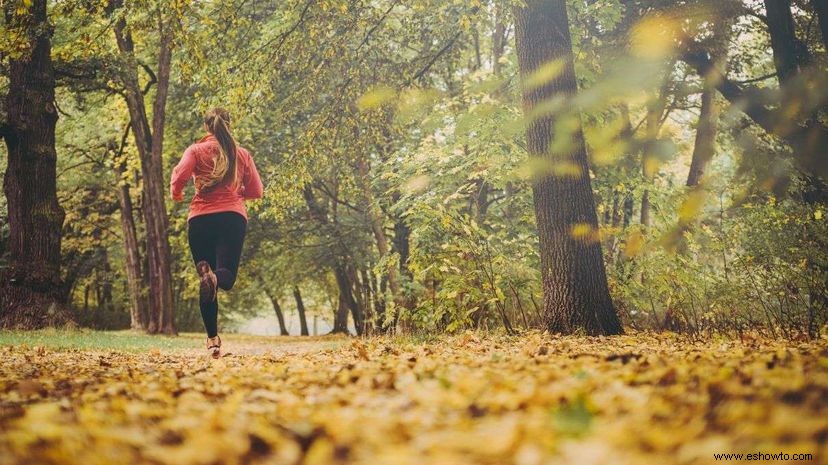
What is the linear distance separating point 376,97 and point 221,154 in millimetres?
2114

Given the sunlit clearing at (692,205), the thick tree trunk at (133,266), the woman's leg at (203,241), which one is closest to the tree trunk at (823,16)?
the sunlit clearing at (692,205)

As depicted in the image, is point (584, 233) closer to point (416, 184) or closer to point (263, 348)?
point (416, 184)

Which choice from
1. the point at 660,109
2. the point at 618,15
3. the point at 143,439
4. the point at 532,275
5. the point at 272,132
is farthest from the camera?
the point at 272,132

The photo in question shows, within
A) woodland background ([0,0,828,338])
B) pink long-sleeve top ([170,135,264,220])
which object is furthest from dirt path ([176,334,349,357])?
pink long-sleeve top ([170,135,264,220])

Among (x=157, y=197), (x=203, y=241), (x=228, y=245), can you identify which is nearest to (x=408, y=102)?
(x=228, y=245)

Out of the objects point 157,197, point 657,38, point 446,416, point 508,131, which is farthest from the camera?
point 157,197

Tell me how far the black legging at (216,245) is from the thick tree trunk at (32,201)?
6.11m

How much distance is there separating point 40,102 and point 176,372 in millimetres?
8823

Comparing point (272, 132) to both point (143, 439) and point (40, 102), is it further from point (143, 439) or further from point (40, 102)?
point (143, 439)

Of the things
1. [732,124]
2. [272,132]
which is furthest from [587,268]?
[272,132]

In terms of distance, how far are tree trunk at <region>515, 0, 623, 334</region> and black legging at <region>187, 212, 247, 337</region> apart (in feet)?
9.49

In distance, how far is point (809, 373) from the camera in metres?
2.15

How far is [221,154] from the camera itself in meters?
5.24

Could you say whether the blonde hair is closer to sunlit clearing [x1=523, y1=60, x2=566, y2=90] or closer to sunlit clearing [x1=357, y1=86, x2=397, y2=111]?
sunlit clearing [x1=357, y1=86, x2=397, y2=111]
